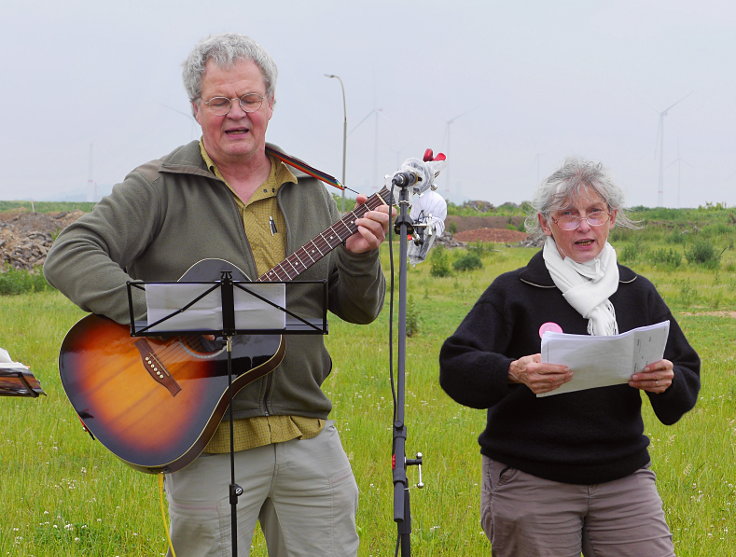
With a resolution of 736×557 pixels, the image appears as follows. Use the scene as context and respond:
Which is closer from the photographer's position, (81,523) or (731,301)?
(81,523)

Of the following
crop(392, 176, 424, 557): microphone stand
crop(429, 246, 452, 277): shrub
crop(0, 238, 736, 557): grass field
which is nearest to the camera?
crop(392, 176, 424, 557): microphone stand

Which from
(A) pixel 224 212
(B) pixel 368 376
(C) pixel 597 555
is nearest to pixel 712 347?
(B) pixel 368 376

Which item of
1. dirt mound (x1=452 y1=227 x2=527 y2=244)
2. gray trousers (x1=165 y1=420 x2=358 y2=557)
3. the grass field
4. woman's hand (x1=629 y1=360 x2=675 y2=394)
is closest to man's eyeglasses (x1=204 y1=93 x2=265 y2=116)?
gray trousers (x1=165 y1=420 x2=358 y2=557)

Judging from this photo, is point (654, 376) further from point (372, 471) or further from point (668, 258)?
point (668, 258)

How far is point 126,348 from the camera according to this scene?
127 inches

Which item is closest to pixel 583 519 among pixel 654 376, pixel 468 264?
pixel 654 376

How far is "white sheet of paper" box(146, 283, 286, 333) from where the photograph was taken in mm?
2715

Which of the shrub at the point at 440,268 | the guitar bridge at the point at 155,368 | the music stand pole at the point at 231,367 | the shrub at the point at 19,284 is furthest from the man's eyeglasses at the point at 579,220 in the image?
the shrub at the point at 440,268

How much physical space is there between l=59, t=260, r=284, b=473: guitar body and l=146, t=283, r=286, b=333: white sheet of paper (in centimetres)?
26

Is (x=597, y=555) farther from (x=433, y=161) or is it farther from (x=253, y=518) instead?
(x=433, y=161)

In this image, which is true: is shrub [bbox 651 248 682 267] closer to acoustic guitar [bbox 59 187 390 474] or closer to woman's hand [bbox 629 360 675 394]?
woman's hand [bbox 629 360 675 394]

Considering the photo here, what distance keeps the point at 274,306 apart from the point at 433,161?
2.39 feet

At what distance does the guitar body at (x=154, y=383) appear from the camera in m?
3.06

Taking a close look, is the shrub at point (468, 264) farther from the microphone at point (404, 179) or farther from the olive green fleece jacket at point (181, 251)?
the microphone at point (404, 179)
